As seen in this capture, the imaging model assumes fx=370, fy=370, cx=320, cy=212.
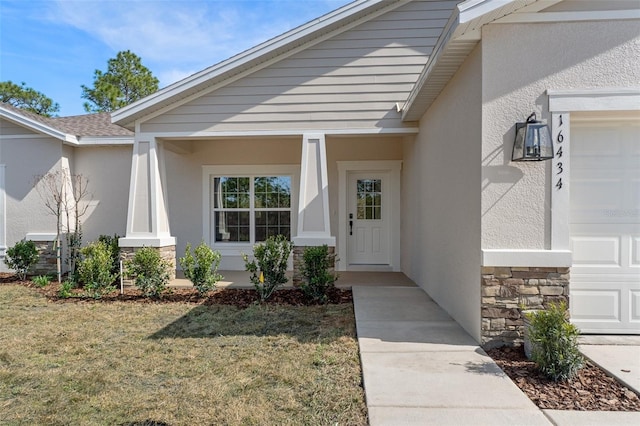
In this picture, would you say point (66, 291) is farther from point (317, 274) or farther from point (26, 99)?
point (26, 99)

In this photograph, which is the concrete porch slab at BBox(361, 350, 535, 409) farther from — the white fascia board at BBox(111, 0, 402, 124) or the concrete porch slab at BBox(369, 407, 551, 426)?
the white fascia board at BBox(111, 0, 402, 124)

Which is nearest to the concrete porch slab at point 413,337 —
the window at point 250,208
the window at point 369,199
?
the window at point 369,199

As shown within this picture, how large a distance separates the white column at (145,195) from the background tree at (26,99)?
19.5 metres

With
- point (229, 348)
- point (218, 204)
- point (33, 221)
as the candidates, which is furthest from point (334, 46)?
point (33, 221)

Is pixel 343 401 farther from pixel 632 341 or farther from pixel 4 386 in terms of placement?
pixel 632 341

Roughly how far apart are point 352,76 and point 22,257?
7728mm

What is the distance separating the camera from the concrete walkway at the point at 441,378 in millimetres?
2498

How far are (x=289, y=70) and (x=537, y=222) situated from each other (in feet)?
16.7

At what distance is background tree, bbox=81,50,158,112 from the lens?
72.5 feet

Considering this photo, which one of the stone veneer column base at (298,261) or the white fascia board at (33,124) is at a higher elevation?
the white fascia board at (33,124)

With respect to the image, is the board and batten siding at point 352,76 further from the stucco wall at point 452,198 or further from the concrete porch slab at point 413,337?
the concrete porch slab at point 413,337

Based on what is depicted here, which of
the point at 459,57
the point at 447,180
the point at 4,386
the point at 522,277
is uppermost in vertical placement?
the point at 459,57

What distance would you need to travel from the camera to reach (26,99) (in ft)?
75.2

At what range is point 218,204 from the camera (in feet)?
29.6
